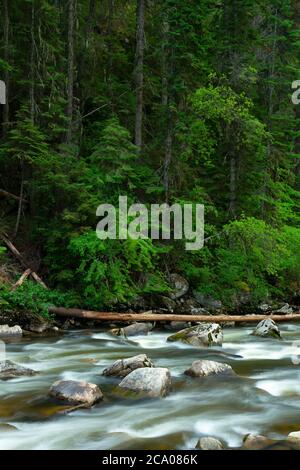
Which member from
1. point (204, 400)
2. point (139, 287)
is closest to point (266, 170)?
point (139, 287)

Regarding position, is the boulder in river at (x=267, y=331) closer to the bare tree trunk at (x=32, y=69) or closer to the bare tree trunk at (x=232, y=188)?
the bare tree trunk at (x=232, y=188)

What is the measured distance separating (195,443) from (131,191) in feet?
35.0

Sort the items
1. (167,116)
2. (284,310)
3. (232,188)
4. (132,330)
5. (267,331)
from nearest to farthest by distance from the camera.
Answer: (267,331) → (132,330) → (167,116) → (284,310) → (232,188)

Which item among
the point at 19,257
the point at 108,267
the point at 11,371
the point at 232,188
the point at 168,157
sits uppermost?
the point at 168,157

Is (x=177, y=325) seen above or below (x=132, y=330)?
below

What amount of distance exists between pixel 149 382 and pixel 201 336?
14.0 ft

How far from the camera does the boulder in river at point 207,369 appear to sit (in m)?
8.89

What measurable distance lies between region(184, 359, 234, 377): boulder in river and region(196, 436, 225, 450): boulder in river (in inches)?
119

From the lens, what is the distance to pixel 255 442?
5914 mm

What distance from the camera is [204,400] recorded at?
25.5ft

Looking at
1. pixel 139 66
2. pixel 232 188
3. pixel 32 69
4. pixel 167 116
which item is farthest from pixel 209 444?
pixel 139 66

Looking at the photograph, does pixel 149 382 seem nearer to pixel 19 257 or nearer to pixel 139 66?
pixel 19 257

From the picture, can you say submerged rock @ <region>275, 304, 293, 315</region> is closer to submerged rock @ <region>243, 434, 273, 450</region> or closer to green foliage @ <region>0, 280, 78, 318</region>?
green foliage @ <region>0, 280, 78, 318</region>
